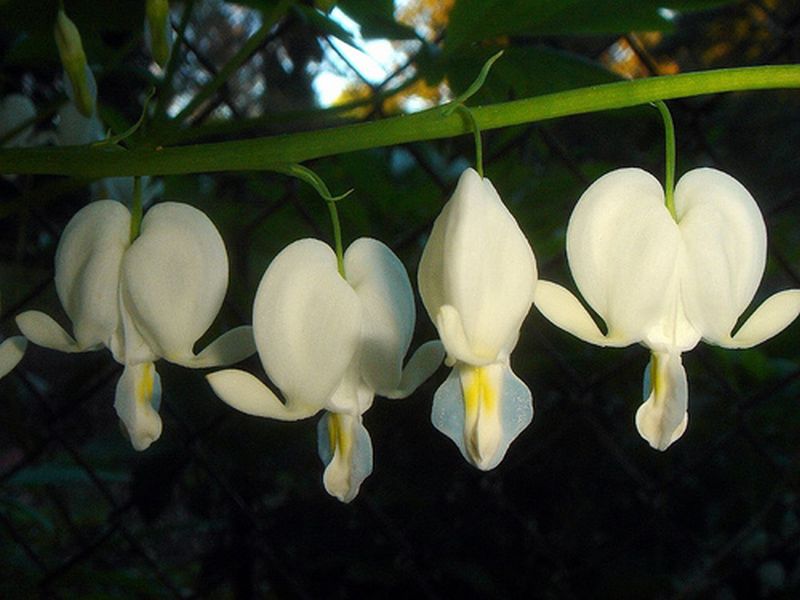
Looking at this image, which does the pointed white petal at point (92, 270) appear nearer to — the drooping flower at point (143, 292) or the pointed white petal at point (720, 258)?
the drooping flower at point (143, 292)

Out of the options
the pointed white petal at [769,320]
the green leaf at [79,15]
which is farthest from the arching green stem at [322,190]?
the green leaf at [79,15]

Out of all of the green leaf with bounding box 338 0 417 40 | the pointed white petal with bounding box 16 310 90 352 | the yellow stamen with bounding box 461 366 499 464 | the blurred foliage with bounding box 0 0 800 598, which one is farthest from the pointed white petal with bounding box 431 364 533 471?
the blurred foliage with bounding box 0 0 800 598

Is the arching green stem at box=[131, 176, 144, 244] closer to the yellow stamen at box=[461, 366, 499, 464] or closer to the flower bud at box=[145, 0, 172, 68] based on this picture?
the flower bud at box=[145, 0, 172, 68]

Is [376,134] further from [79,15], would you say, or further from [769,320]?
[79,15]

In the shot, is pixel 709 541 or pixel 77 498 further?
pixel 77 498

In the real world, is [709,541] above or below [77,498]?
below

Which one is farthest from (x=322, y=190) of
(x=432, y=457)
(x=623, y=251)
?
(x=432, y=457)

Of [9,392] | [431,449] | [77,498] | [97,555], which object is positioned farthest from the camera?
[77,498]

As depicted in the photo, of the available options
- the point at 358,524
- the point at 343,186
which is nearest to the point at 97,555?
the point at 358,524

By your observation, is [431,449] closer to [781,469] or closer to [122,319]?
[781,469]
